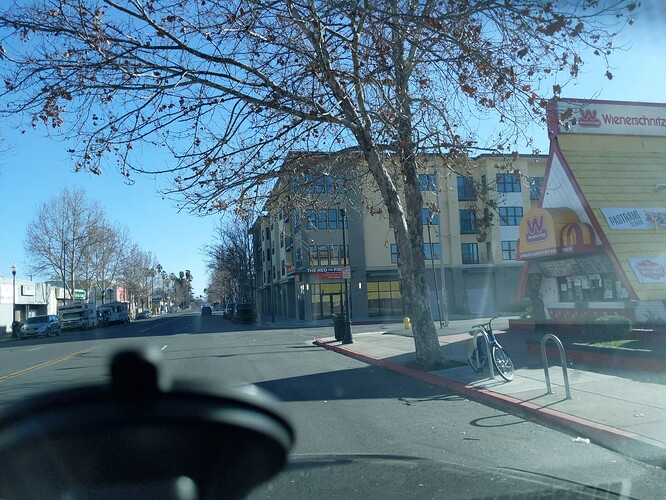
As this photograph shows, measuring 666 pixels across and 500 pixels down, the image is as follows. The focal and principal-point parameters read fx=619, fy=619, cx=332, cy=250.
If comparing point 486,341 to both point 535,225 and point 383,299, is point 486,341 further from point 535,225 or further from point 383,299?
point 383,299

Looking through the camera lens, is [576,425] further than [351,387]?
No

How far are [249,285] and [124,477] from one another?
60112mm

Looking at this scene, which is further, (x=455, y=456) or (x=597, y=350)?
(x=597, y=350)

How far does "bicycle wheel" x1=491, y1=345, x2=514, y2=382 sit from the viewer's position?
444 inches

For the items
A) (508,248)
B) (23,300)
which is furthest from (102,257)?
(508,248)

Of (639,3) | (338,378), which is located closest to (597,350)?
(338,378)

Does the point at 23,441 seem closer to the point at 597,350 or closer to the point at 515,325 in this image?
the point at 597,350

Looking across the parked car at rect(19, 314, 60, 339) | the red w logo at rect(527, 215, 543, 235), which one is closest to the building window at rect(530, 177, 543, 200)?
the red w logo at rect(527, 215, 543, 235)

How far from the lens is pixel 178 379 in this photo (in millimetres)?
3068

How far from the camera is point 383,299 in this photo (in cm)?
4906

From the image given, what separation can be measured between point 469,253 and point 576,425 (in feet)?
139

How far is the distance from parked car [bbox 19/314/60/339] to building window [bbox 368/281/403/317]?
2441cm

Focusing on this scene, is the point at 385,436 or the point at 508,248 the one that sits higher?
the point at 508,248

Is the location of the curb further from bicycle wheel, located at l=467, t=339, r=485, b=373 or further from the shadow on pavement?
bicycle wheel, located at l=467, t=339, r=485, b=373
